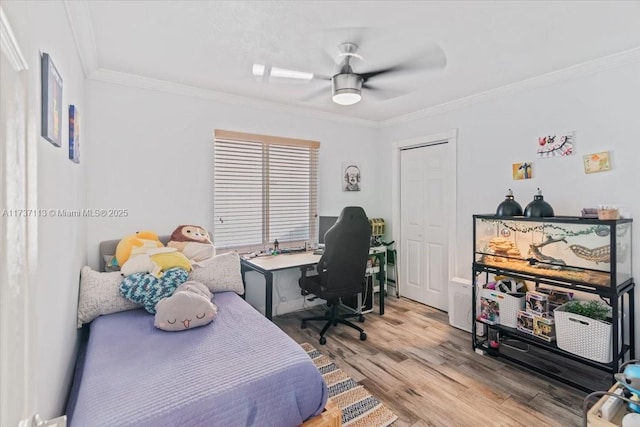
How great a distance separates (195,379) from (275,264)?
1.64 metres

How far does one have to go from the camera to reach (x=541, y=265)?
2.56m

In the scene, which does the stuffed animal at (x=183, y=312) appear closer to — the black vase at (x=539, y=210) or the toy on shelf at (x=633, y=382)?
the toy on shelf at (x=633, y=382)

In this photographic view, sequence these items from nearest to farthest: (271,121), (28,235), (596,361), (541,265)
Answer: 1. (28,235)
2. (596,361)
3. (541,265)
4. (271,121)

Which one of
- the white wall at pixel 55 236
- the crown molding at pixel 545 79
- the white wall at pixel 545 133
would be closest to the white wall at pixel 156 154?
the white wall at pixel 55 236

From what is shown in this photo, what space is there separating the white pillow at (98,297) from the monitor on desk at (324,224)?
2.04m

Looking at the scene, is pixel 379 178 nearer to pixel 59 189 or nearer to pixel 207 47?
pixel 207 47

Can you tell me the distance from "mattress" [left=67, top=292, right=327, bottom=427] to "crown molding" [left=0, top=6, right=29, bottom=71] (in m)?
→ 1.20

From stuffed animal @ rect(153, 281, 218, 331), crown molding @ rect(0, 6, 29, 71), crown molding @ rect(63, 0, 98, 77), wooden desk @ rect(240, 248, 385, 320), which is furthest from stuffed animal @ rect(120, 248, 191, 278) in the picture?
crown molding @ rect(0, 6, 29, 71)

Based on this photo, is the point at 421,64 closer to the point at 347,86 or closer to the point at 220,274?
the point at 347,86

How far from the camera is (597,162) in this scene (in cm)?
253

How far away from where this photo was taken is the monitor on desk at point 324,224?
374 centimetres

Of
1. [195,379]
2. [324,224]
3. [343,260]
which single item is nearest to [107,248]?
[195,379]

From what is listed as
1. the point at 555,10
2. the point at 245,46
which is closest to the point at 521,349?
the point at 555,10

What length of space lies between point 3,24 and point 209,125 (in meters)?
2.95
